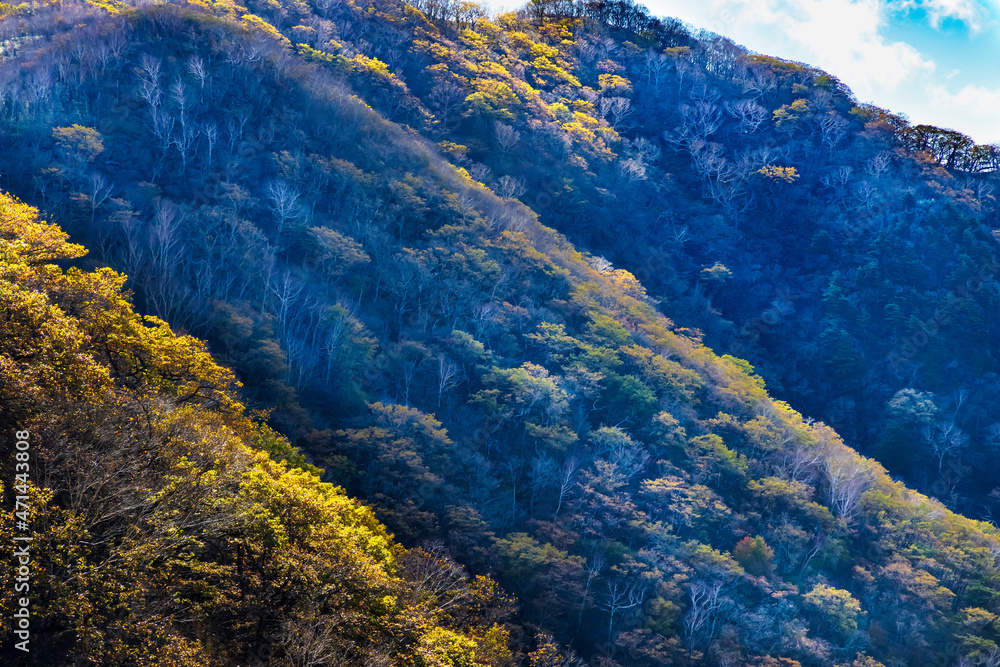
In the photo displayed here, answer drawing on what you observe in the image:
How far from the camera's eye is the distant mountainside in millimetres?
18656

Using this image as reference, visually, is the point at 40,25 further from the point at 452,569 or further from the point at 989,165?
the point at 989,165

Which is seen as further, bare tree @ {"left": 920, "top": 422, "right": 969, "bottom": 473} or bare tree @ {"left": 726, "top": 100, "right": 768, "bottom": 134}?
bare tree @ {"left": 726, "top": 100, "right": 768, "bottom": 134}

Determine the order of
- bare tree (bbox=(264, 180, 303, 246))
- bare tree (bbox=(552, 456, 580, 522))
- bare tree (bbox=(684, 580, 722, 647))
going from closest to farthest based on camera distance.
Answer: bare tree (bbox=(684, 580, 722, 647)), bare tree (bbox=(552, 456, 580, 522)), bare tree (bbox=(264, 180, 303, 246))

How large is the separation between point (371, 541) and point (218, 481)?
8175 millimetres

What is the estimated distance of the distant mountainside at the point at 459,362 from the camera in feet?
61.2

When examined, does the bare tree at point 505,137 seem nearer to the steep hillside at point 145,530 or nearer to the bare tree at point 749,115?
the bare tree at point 749,115

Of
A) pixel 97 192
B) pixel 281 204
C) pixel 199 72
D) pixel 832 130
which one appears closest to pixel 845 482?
pixel 281 204

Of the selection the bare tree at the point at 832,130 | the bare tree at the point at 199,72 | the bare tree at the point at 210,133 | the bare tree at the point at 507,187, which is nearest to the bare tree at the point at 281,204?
the bare tree at the point at 210,133

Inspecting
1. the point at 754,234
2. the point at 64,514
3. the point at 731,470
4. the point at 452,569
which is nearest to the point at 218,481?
the point at 64,514

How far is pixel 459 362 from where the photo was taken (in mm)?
47781

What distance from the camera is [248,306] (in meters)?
43.6

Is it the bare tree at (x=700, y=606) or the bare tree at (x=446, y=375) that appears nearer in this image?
the bare tree at (x=700, y=606)

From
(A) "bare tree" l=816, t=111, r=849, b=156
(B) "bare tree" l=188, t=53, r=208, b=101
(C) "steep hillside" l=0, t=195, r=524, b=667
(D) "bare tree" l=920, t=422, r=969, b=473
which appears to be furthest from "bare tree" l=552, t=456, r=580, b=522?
(A) "bare tree" l=816, t=111, r=849, b=156

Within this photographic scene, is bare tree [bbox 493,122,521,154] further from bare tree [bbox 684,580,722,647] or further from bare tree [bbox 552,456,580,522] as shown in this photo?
bare tree [bbox 684,580,722,647]
